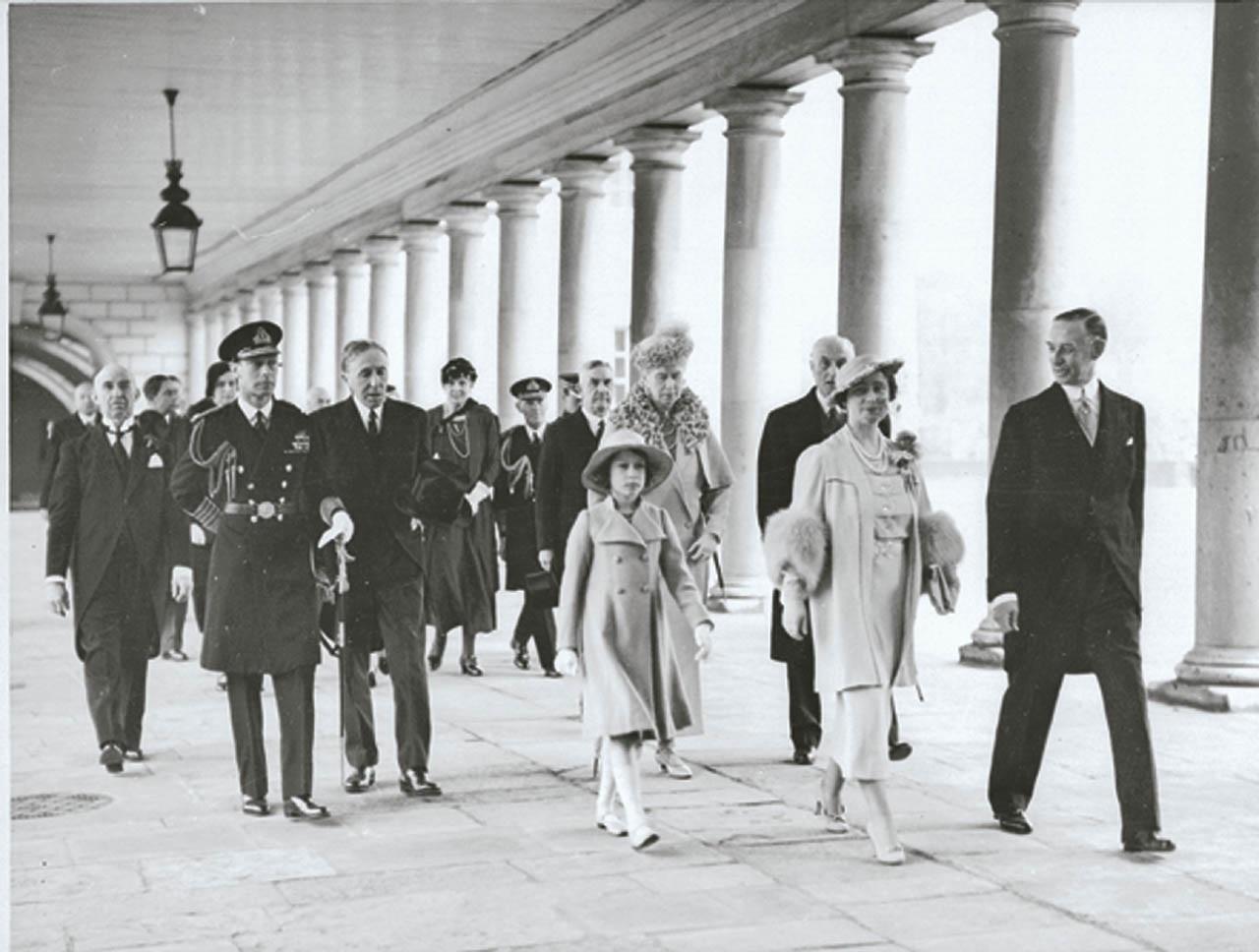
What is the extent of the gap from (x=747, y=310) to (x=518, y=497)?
4.27 metres

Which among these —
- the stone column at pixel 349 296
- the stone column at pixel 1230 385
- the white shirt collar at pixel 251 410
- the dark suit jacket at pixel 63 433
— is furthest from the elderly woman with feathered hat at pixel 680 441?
the stone column at pixel 349 296

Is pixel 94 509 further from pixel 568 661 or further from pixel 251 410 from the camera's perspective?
pixel 568 661

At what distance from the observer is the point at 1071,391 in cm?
710

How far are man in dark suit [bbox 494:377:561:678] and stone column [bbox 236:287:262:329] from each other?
23851 millimetres

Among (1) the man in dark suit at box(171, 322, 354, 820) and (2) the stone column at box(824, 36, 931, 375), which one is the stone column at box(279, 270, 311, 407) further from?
(1) the man in dark suit at box(171, 322, 354, 820)

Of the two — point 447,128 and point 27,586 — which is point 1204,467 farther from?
point 27,586

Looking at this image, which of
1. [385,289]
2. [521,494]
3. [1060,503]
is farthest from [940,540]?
[385,289]

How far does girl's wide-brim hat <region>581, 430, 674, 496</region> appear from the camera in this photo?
7.37 m

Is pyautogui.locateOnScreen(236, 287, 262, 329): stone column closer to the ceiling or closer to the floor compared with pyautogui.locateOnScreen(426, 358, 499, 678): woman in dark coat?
closer to the ceiling

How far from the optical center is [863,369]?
275 inches

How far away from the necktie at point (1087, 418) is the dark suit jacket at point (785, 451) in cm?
184

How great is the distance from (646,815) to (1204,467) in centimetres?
449

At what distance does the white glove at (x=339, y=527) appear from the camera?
25.7 feet

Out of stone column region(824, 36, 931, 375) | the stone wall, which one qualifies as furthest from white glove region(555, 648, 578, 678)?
the stone wall
